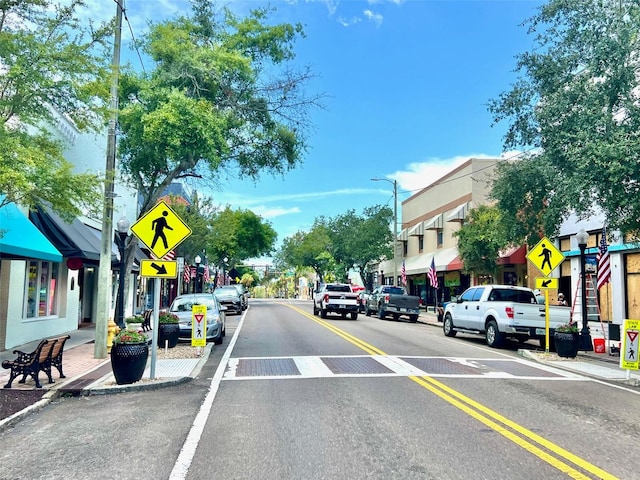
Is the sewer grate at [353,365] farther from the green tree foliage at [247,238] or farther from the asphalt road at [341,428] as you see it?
the green tree foliage at [247,238]

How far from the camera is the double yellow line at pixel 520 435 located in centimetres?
512

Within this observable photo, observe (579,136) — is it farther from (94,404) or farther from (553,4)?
(94,404)

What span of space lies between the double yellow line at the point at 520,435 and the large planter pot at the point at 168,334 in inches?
294

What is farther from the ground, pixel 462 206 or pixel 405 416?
pixel 462 206

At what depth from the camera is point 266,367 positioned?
1140 centimetres

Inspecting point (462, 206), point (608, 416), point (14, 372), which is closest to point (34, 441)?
point (14, 372)

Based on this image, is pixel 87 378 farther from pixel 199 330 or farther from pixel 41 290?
pixel 41 290

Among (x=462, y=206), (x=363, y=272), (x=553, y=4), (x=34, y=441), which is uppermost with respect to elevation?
(x=553, y=4)

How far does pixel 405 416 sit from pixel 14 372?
6.49m

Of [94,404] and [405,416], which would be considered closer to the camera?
[405,416]

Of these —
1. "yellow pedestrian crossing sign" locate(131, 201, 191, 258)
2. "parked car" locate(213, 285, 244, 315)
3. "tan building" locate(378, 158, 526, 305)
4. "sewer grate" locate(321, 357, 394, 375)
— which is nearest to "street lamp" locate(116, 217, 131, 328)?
"yellow pedestrian crossing sign" locate(131, 201, 191, 258)

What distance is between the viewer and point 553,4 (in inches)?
566

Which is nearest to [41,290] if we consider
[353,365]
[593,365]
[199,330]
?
[199,330]

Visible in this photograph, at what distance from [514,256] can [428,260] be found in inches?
448
